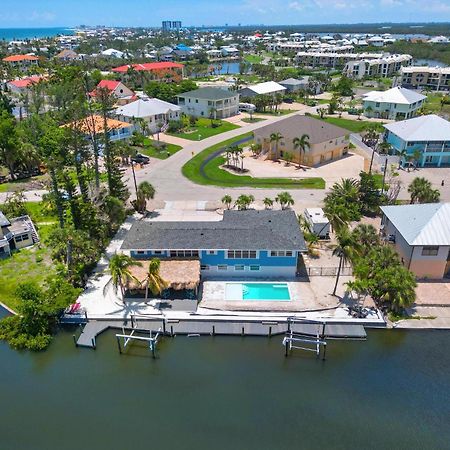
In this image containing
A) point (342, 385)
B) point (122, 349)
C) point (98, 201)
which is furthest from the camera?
point (98, 201)

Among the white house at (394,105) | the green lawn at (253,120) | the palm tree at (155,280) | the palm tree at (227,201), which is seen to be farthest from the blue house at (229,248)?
the white house at (394,105)

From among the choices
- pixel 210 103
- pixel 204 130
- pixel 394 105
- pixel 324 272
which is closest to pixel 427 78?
pixel 394 105

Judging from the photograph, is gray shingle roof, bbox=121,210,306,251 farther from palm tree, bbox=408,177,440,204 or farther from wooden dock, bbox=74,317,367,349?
palm tree, bbox=408,177,440,204

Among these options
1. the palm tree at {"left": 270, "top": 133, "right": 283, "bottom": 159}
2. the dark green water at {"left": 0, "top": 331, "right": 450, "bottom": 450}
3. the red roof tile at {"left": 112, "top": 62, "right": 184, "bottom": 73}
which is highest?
the red roof tile at {"left": 112, "top": 62, "right": 184, "bottom": 73}

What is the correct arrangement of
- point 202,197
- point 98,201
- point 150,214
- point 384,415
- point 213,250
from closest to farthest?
point 384,415
point 213,250
point 98,201
point 150,214
point 202,197

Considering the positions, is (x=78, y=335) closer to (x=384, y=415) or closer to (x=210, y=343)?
(x=210, y=343)

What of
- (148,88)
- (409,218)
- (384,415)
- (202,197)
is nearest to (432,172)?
(409,218)

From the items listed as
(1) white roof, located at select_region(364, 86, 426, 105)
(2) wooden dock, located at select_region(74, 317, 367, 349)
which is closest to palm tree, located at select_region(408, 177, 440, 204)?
(2) wooden dock, located at select_region(74, 317, 367, 349)
